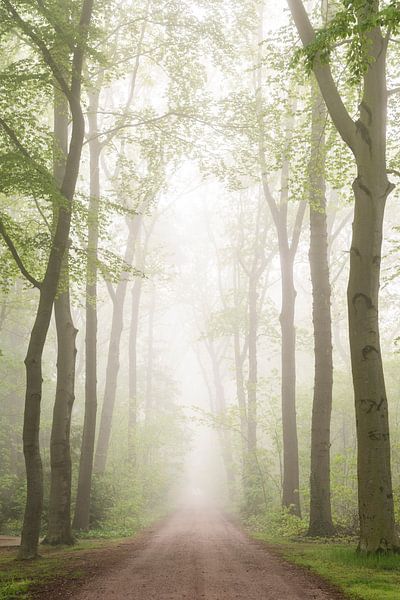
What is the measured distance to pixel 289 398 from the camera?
51.6 feet

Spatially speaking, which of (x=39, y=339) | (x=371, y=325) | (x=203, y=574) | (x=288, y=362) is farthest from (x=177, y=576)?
(x=288, y=362)

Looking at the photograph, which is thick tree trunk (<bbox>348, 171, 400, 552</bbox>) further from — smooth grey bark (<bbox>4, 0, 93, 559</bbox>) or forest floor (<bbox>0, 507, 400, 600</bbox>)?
smooth grey bark (<bbox>4, 0, 93, 559</bbox>)

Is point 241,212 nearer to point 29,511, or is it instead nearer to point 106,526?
point 106,526

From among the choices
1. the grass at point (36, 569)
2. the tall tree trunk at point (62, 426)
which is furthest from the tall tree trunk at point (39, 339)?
the tall tree trunk at point (62, 426)

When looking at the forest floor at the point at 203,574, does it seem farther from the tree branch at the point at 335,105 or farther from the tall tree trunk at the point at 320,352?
the tree branch at the point at 335,105

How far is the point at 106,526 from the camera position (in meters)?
15.0

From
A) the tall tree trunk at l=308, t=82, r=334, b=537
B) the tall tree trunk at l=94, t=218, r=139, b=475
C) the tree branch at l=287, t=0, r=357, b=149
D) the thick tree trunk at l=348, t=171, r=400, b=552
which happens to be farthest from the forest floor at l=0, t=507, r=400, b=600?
the tall tree trunk at l=94, t=218, r=139, b=475

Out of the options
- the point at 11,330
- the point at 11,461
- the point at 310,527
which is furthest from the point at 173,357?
the point at 310,527

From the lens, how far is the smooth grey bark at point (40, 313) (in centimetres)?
925

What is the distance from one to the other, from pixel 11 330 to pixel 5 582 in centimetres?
2405

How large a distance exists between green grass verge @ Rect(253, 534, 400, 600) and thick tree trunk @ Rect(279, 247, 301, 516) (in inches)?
216

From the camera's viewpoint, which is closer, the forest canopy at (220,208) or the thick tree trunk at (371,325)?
the thick tree trunk at (371,325)

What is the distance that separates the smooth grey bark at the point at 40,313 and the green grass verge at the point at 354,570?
4.57 meters

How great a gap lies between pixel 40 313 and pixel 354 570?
6.83 m
